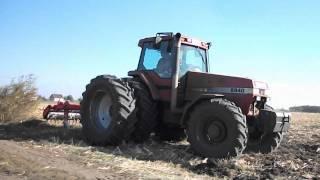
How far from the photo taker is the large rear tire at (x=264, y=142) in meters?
12.2

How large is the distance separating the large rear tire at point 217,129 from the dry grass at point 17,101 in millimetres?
9029

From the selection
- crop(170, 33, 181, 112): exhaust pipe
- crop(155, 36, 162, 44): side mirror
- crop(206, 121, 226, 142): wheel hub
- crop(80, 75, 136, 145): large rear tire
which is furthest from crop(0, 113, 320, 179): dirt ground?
crop(155, 36, 162, 44): side mirror

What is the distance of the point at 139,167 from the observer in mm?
10008

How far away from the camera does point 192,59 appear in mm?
13523

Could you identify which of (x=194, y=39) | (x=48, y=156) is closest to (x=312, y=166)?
(x=194, y=39)

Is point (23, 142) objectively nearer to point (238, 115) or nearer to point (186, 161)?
point (186, 161)

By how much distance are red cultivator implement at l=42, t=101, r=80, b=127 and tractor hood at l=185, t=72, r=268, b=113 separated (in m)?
4.80

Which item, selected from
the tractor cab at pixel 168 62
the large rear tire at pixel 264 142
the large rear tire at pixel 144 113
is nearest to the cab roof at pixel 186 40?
the tractor cab at pixel 168 62

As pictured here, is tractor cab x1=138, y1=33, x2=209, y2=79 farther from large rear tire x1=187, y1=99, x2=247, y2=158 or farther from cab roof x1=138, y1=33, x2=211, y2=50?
large rear tire x1=187, y1=99, x2=247, y2=158

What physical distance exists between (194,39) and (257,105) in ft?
8.60

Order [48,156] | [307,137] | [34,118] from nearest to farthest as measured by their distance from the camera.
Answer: [48,156] < [307,137] < [34,118]

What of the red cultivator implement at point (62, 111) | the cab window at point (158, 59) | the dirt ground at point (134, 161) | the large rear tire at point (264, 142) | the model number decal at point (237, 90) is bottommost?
the dirt ground at point (134, 161)

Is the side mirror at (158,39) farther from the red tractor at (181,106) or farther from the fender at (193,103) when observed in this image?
the fender at (193,103)

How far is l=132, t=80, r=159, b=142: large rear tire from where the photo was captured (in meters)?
12.8
